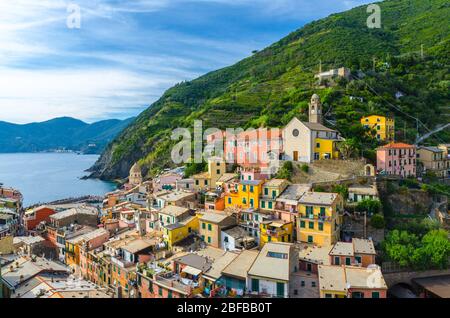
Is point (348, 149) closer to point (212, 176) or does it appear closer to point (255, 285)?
point (212, 176)

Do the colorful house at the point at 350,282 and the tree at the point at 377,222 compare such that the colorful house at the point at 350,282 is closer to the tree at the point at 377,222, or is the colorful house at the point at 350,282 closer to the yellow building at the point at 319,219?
the yellow building at the point at 319,219

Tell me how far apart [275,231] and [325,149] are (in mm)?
9966

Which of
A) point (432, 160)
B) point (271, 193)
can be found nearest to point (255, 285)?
point (271, 193)

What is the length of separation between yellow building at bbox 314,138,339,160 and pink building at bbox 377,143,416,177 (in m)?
2.97

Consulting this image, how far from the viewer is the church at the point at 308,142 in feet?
85.0

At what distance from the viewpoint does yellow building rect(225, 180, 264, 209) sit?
21.1 metres

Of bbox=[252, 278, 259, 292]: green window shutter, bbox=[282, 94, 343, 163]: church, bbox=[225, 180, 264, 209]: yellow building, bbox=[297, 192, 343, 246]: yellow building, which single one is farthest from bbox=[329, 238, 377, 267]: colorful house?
bbox=[282, 94, 343, 163]: church

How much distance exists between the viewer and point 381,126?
30109 millimetres

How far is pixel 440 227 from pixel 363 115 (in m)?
13.7

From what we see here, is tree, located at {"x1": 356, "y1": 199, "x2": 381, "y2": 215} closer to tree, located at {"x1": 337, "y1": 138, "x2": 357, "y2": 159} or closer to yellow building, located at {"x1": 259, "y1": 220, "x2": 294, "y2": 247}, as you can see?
yellow building, located at {"x1": 259, "y1": 220, "x2": 294, "y2": 247}
